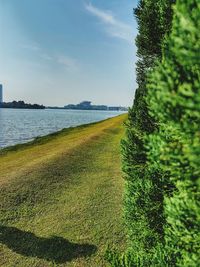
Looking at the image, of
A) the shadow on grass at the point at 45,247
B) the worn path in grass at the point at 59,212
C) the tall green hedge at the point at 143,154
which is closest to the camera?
the tall green hedge at the point at 143,154

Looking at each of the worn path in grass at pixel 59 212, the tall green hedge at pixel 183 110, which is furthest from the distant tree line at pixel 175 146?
the worn path in grass at pixel 59 212

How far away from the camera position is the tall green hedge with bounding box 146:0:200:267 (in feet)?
18.8

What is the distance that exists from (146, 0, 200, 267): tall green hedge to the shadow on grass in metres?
10.7

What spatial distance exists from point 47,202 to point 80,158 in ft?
45.0

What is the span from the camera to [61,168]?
3331 cm

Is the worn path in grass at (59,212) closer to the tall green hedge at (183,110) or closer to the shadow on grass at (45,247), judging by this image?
the shadow on grass at (45,247)

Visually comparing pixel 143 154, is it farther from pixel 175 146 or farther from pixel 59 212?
pixel 175 146

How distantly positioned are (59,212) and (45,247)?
474cm

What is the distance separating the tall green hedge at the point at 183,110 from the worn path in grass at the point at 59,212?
10550 mm

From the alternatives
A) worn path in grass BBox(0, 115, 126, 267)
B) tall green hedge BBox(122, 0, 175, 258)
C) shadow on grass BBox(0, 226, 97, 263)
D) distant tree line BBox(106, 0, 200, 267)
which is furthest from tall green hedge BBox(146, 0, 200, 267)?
shadow on grass BBox(0, 226, 97, 263)

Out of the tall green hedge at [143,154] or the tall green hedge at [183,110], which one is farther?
the tall green hedge at [143,154]

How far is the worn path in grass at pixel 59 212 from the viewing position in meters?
18.0

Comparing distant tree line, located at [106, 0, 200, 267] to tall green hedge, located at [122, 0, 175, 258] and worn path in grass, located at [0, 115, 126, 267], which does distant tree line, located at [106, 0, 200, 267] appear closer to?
tall green hedge, located at [122, 0, 175, 258]

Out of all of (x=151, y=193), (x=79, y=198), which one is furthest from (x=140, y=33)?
(x=79, y=198)
